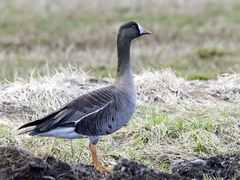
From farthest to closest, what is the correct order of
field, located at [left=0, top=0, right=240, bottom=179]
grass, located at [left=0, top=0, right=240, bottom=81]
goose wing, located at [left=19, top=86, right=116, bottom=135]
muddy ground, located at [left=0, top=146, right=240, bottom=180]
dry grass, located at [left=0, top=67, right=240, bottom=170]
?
grass, located at [left=0, top=0, right=240, bottom=81] < field, located at [left=0, top=0, right=240, bottom=179] < dry grass, located at [left=0, top=67, right=240, bottom=170] < goose wing, located at [left=19, top=86, right=116, bottom=135] < muddy ground, located at [left=0, top=146, right=240, bottom=180]

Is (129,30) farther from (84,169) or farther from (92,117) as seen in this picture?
(84,169)

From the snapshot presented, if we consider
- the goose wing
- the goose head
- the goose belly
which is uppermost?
the goose head

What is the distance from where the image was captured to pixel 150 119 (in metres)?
6.39

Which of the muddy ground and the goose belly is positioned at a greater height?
the goose belly

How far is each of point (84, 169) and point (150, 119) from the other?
80.9 inches

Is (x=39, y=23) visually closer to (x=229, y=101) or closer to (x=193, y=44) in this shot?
(x=193, y=44)

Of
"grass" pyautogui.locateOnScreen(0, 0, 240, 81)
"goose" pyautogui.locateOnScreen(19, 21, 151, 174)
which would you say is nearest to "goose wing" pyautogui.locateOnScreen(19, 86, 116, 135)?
"goose" pyautogui.locateOnScreen(19, 21, 151, 174)

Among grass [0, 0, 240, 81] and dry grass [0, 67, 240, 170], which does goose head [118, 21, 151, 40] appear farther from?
grass [0, 0, 240, 81]

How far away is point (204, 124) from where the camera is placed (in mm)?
6020

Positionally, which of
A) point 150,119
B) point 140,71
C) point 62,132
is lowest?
point 140,71

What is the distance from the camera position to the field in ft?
18.6

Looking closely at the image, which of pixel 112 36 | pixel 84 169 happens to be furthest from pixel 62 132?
pixel 112 36

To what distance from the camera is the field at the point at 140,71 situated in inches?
224

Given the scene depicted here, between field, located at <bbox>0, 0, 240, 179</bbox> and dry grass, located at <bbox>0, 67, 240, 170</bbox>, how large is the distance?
0.6 inches
